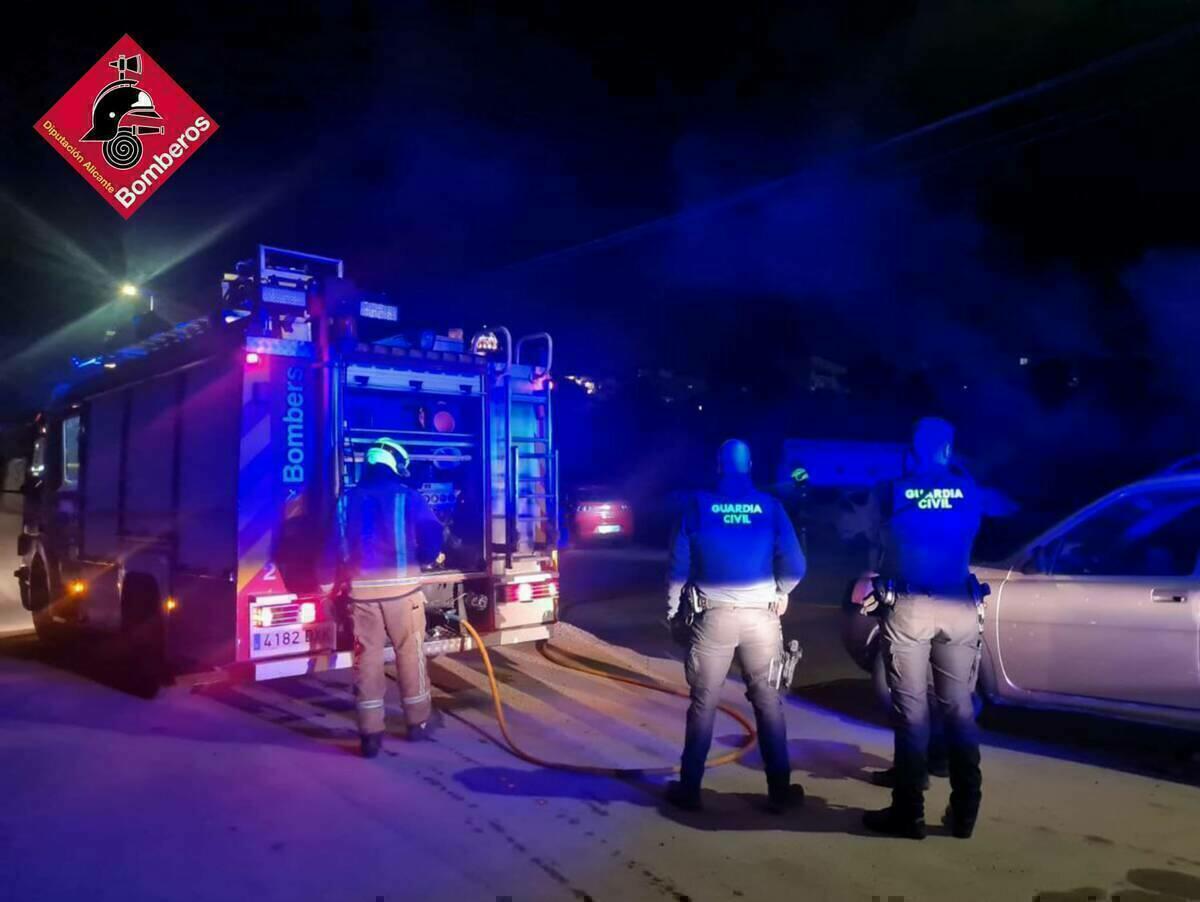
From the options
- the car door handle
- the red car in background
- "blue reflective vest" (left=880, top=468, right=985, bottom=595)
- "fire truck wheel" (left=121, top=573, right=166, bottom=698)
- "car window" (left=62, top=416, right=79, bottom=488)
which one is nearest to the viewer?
"blue reflective vest" (left=880, top=468, right=985, bottom=595)

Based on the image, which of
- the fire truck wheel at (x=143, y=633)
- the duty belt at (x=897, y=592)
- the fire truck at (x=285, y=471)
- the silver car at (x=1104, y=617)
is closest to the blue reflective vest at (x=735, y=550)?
the duty belt at (x=897, y=592)

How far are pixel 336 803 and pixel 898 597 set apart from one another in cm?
291

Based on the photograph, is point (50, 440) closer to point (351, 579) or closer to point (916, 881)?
point (351, 579)

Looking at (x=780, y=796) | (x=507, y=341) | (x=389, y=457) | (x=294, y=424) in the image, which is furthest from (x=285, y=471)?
(x=780, y=796)

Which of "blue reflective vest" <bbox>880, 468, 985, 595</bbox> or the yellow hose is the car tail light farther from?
"blue reflective vest" <bbox>880, 468, 985, 595</bbox>

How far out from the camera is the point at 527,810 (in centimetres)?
430

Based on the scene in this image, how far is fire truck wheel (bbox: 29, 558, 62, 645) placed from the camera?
868 centimetres

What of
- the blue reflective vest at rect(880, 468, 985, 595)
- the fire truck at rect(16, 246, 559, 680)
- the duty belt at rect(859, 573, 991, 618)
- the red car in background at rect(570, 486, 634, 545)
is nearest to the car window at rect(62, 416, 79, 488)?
the fire truck at rect(16, 246, 559, 680)

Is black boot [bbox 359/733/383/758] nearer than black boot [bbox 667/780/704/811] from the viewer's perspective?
No

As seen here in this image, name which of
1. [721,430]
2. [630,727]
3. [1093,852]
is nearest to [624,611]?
[630,727]

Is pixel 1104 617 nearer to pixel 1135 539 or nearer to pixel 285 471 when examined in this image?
pixel 1135 539

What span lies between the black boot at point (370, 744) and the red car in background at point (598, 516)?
13603mm

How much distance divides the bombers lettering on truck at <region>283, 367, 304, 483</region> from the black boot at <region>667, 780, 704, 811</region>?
10.0 feet

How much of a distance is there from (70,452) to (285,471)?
4.10m
